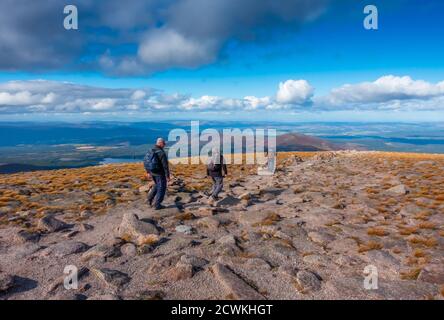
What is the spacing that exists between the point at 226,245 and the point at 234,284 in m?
2.99

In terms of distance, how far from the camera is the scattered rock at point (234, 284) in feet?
27.9

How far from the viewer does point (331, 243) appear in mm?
12516

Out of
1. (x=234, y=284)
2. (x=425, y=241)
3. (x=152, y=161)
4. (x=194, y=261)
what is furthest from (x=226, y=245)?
(x=425, y=241)

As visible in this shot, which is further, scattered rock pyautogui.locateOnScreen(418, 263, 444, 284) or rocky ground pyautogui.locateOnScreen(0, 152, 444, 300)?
scattered rock pyautogui.locateOnScreen(418, 263, 444, 284)

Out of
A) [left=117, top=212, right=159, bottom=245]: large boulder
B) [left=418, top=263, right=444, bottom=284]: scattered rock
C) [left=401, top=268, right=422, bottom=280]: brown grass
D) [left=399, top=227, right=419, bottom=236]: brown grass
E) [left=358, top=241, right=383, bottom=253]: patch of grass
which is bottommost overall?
[left=401, top=268, right=422, bottom=280]: brown grass

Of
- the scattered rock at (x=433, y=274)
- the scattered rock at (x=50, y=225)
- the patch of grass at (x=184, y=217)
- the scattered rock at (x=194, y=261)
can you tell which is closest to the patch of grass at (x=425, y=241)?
the scattered rock at (x=433, y=274)

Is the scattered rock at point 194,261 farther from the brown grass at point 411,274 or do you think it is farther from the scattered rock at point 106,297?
the brown grass at point 411,274

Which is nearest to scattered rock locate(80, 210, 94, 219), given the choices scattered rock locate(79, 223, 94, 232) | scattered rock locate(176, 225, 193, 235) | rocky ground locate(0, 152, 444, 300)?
rocky ground locate(0, 152, 444, 300)

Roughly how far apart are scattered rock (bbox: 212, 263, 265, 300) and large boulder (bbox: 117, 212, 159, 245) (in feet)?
13.3

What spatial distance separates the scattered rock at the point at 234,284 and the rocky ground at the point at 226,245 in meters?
0.03

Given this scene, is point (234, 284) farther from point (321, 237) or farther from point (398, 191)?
point (398, 191)

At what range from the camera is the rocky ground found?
29.8ft

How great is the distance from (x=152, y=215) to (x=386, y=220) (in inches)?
483

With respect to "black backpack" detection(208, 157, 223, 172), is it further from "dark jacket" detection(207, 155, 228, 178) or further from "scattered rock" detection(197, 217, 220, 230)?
"scattered rock" detection(197, 217, 220, 230)
